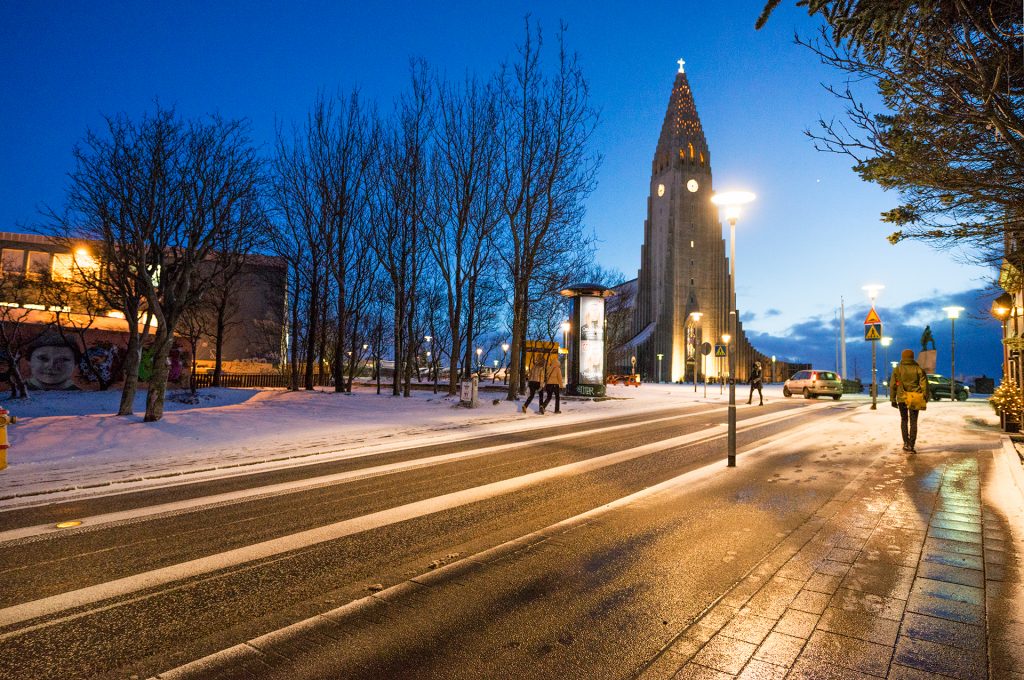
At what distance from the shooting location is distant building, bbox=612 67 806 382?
72688 millimetres

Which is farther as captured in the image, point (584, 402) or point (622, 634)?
point (584, 402)

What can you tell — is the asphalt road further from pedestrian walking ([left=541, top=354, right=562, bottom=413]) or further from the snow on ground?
pedestrian walking ([left=541, top=354, right=562, bottom=413])

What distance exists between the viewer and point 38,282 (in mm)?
25250

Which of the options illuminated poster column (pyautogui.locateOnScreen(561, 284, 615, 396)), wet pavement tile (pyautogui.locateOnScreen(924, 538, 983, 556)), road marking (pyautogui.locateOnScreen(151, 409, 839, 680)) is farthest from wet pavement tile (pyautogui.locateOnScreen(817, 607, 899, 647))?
illuminated poster column (pyautogui.locateOnScreen(561, 284, 615, 396))

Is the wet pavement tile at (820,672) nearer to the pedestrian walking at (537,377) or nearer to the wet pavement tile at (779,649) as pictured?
the wet pavement tile at (779,649)

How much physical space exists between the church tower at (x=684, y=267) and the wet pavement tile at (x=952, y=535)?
221 feet

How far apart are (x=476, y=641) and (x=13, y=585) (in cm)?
310

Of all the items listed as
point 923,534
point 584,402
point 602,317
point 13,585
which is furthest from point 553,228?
point 13,585

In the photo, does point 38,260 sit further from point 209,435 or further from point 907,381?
point 907,381

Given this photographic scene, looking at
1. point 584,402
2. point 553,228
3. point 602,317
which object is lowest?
point 584,402

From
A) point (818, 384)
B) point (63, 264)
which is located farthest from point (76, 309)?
point (818, 384)

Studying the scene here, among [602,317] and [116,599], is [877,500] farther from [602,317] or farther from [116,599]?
[602,317]

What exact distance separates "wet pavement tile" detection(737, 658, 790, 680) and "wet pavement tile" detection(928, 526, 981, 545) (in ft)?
10.8

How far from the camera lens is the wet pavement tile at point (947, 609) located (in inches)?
128
